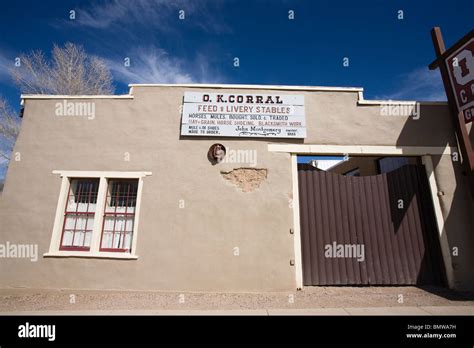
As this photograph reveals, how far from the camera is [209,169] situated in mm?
6664

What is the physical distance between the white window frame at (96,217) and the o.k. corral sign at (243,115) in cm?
205

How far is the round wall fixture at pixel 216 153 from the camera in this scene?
6.67 m

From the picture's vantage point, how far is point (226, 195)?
650cm

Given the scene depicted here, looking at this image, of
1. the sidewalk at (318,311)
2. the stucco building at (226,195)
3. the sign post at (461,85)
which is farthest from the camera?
the stucco building at (226,195)

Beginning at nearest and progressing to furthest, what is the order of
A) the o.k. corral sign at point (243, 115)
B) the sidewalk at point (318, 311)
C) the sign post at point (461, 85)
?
the sidewalk at point (318, 311) < the sign post at point (461, 85) < the o.k. corral sign at point (243, 115)

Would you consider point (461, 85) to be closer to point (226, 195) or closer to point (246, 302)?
point (226, 195)

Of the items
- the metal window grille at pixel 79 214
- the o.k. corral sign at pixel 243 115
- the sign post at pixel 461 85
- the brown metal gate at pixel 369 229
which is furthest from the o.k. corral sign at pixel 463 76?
the metal window grille at pixel 79 214

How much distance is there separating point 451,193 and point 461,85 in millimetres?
2788

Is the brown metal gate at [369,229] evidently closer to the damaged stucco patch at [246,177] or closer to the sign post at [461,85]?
the sign post at [461,85]

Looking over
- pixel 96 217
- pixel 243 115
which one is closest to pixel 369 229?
pixel 243 115

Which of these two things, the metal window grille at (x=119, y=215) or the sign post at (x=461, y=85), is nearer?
the sign post at (x=461, y=85)

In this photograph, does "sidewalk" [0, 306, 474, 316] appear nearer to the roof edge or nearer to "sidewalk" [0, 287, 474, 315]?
"sidewalk" [0, 287, 474, 315]
